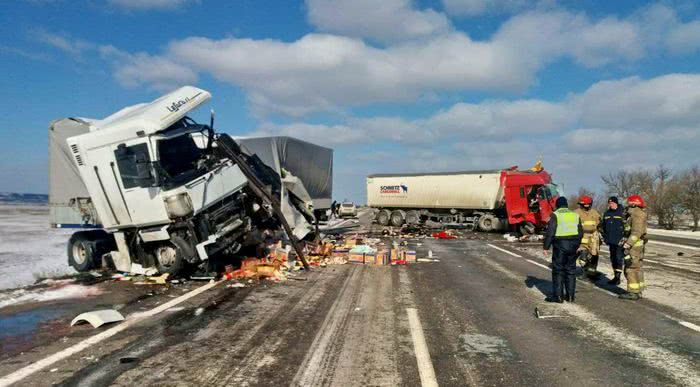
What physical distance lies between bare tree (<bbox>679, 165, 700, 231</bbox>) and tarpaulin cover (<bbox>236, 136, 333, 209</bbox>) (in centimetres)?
3209

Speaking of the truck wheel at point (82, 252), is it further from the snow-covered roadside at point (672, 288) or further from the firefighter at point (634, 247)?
the snow-covered roadside at point (672, 288)

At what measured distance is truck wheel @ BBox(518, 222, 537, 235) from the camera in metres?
21.7

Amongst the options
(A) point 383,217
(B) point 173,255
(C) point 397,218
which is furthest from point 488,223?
(B) point 173,255

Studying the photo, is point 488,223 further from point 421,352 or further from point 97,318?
point 97,318

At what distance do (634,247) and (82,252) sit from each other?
10.9m

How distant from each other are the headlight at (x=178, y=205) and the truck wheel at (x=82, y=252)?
A: 2675mm

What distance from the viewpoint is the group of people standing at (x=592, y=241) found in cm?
732

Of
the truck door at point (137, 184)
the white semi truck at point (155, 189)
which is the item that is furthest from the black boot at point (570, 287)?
the truck door at point (137, 184)

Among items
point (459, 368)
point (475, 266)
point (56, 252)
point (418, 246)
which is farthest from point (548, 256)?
point (56, 252)

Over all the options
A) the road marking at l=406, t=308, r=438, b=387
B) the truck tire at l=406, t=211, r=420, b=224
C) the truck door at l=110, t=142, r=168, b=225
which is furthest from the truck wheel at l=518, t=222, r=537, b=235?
the truck door at l=110, t=142, r=168, b=225

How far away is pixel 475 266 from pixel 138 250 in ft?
25.3

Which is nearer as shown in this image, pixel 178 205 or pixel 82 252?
pixel 178 205

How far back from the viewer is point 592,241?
908cm

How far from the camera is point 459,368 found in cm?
425
